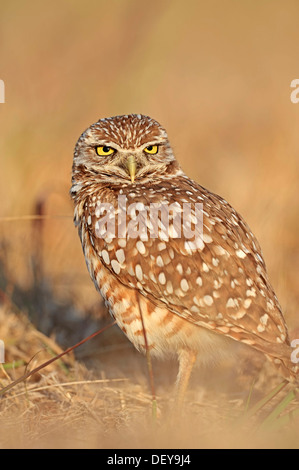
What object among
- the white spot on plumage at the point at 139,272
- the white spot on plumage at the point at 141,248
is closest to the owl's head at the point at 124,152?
the white spot on plumage at the point at 141,248

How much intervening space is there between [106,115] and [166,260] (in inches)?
130

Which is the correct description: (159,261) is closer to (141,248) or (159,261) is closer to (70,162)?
(141,248)

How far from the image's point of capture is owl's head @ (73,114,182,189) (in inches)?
124

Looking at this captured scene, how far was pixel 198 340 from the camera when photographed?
2922 mm

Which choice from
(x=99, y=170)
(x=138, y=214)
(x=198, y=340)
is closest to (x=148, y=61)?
(x=99, y=170)

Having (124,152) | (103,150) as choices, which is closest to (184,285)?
(124,152)

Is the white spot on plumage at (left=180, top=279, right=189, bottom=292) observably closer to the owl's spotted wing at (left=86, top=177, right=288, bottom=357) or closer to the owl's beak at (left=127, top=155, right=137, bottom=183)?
the owl's spotted wing at (left=86, top=177, right=288, bottom=357)

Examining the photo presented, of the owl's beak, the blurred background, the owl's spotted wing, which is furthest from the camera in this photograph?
the blurred background

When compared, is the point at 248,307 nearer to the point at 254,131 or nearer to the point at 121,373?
the point at 121,373

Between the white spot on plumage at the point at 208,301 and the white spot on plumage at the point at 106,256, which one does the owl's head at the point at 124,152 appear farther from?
the white spot on plumage at the point at 208,301

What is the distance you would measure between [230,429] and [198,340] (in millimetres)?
461

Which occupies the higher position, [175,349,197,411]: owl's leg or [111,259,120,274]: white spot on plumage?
[111,259,120,274]: white spot on plumage

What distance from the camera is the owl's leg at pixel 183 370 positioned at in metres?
3.11

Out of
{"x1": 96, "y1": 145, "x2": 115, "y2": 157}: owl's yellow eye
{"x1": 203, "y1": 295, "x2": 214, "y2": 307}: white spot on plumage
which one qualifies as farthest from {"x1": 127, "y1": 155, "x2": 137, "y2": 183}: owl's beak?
{"x1": 203, "y1": 295, "x2": 214, "y2": 307}: white spot on plumage
